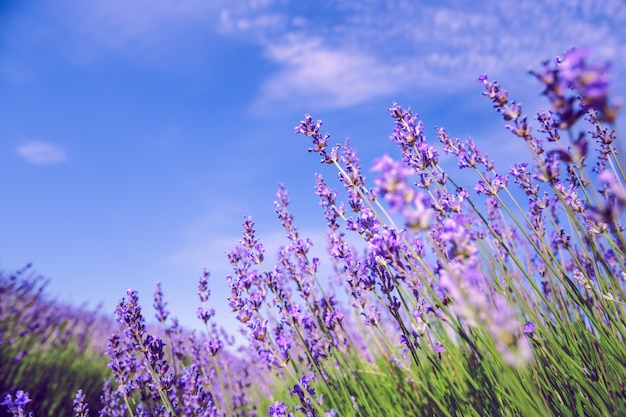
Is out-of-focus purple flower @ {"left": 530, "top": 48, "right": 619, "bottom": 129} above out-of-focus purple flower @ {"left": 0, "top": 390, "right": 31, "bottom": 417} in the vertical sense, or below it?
above

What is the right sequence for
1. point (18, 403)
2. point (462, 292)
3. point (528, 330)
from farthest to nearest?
point (18, 403) → point (528, 330) → point (462, 292)

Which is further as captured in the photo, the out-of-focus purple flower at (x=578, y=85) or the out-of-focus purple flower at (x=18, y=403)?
the out-of-focus purple flower at (x=18, y=403)

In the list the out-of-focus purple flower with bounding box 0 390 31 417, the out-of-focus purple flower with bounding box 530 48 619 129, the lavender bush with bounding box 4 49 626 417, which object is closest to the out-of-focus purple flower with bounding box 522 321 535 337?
the lavender bush with bounding box 4 49 626 417

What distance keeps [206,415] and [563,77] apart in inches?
147

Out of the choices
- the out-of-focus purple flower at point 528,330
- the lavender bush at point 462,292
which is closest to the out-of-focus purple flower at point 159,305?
the lavender bush at point 462,292

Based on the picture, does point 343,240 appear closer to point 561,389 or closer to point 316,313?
point 316,313

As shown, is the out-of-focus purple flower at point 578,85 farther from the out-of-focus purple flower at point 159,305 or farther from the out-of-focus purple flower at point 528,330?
the out-of-focus purple flower at point 159,305

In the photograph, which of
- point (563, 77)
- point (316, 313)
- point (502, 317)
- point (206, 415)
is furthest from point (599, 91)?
point (206, 415)

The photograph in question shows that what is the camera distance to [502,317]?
1.04m

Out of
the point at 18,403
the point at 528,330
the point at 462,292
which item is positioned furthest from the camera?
the point at 18,403

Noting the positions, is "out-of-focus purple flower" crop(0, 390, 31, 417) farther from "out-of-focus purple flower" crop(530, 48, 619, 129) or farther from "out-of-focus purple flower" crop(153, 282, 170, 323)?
"out-of-focus purple flower" crop(530, 48, 619, 129)

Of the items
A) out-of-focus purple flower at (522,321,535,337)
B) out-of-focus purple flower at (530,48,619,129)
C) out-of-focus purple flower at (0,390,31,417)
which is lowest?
out-of-focus purple flower at (522,321,535,337)

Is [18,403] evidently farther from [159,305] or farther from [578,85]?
[578,85]

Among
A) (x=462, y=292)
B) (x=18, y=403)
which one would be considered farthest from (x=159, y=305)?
(x=462, y=292)
